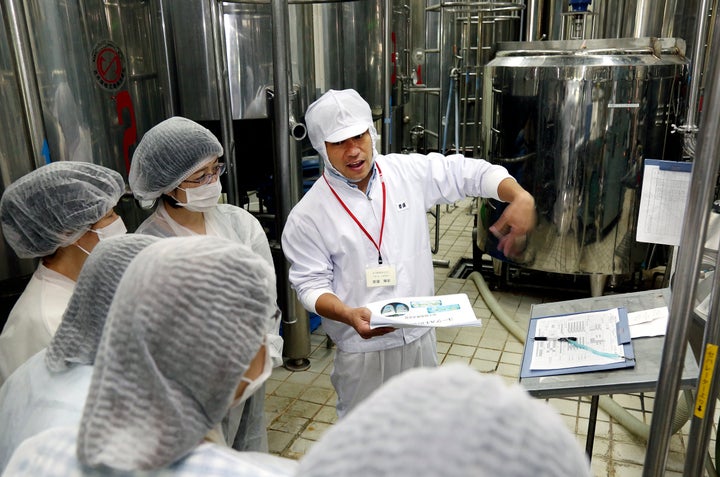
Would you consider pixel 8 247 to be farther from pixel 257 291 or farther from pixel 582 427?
pixel 582 427

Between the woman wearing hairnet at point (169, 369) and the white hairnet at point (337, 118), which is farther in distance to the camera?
the white hairnet at point (337, 118)

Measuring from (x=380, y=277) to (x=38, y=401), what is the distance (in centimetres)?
101

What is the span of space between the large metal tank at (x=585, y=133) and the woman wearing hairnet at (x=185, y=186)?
5.96 ft

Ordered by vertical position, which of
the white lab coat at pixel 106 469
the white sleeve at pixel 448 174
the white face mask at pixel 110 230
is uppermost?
the white sleeve at pixel 448 174

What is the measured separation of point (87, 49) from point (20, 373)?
1268 millimetres

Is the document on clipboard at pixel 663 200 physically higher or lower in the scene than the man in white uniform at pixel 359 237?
higher

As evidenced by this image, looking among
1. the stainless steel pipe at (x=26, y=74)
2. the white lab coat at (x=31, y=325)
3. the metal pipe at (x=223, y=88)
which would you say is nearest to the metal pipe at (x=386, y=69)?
the metal pipe at (x=223, y=88)

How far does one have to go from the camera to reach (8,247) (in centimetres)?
170

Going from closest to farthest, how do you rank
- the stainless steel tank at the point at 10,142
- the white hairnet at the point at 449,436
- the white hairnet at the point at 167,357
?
the white hairnet at the point at 449,436, the white hairnet at the point at 167,357, the stainless steel tank at the point at 10,142

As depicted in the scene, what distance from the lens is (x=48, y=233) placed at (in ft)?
4.65

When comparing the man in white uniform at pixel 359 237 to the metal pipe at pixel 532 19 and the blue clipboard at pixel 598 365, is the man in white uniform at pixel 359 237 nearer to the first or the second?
the blue clipboard at pixel 598 365

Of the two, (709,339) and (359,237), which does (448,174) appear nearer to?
(359,237)

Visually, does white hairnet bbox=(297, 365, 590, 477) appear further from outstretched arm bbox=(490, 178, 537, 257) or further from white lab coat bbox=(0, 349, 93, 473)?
outstretched arm bbox=(490, 178, 537, 257)

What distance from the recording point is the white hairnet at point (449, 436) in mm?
407
